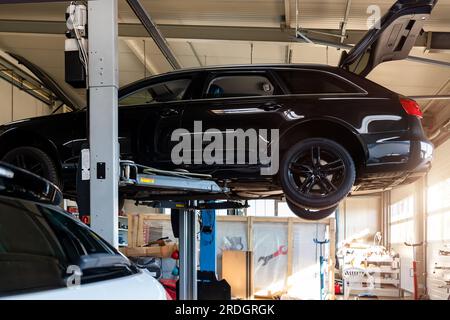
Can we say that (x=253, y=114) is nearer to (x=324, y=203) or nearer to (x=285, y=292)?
(x=324, y=203)

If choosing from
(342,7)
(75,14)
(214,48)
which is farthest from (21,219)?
(214,48)

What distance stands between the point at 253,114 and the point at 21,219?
258 cm

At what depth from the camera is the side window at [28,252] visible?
1486mm

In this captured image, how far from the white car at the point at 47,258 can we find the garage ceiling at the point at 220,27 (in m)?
5.16

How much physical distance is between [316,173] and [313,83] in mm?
777

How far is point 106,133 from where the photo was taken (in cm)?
302

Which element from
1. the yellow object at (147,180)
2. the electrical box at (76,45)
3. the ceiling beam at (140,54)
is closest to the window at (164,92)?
the yellow object at (147,180)

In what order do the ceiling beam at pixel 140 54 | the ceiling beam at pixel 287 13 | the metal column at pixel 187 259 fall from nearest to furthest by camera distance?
the metal column at pixel 187 259 → the ceiling beam at pixel 287 13 → the ceiling beam at pixel 140 54

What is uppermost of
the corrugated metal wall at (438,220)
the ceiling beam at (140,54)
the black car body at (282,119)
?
the ceiling beam at (140,54)

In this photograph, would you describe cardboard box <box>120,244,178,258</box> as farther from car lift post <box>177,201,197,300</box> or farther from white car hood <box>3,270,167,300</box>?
white car hood <box>3,270,167,300</box>

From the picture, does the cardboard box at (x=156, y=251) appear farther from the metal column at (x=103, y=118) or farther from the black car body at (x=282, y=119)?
the metal column at (x=103, y=118)

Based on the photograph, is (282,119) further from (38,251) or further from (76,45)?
(38,251)

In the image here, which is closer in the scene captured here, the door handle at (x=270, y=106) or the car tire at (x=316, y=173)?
the car tire at (x=316, y=173)

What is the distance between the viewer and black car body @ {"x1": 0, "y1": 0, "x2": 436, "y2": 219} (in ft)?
12.9
